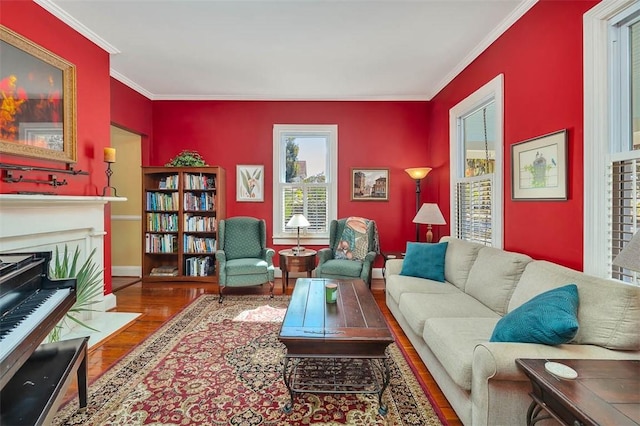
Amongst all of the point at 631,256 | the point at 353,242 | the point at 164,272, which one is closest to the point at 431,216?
the point at 353,242

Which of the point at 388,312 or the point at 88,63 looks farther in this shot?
the point at 388,312

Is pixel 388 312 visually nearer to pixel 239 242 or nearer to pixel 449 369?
pixel 449 369

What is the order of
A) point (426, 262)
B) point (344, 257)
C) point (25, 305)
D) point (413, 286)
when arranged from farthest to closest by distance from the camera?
point (344, 257) < point (426, 262) < point (413, 286) < point (25, 305)

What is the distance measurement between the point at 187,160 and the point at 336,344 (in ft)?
12.3

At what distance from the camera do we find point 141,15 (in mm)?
2742

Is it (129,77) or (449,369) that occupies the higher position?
(129,77)

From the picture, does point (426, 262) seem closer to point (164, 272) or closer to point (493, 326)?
point (493, 326)

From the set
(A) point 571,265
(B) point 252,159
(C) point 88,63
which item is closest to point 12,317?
(C) point 88,63

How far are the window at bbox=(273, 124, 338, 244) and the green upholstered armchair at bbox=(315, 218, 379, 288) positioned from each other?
1.90 ft

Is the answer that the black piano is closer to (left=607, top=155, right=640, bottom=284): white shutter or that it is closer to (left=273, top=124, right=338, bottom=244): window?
(left=607, top=155, right=640, bottom=284): white shutter

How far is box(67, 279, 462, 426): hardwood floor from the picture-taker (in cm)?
221

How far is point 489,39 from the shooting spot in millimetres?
3107

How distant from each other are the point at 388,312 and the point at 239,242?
2.26 metres

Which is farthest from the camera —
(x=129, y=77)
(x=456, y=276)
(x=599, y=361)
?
(x=129, y=77)
